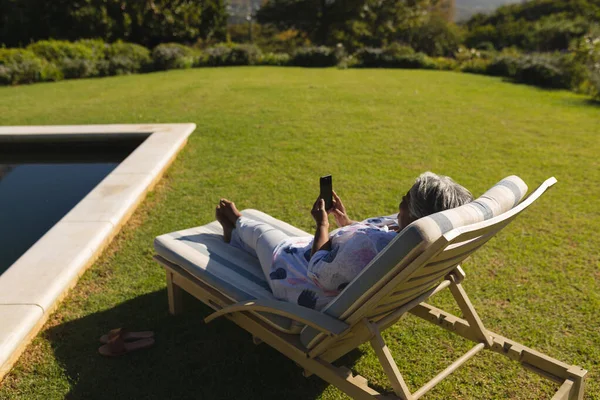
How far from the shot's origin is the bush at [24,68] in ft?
50.1

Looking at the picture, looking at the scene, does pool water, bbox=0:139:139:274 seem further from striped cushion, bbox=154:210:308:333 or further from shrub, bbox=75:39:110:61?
shrub, bbox=75:39:110:61

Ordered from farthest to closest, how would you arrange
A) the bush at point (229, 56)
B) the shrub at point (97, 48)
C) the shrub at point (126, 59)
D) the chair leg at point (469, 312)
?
the bush at point (229, 56) → the shrub at point (97, 48) → the shrub at point (126, 59) → the chair leg at point (469, 312)

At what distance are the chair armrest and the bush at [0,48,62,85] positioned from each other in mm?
15956

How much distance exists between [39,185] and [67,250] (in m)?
3.18

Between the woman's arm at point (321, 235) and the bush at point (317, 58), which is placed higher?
the woman's arm at point (321, 235)

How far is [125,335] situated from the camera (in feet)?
10.3

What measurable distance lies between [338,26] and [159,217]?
34147mm

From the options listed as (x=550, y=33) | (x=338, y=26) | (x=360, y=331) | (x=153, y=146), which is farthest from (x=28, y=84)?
(x=550, y=33)

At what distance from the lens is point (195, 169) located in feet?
21.5

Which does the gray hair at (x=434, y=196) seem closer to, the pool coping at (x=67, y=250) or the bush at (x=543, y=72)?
the pool coping at (x=67, y=250)

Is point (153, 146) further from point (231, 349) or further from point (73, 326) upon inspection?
point (231, 349)

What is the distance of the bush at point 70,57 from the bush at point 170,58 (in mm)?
2161

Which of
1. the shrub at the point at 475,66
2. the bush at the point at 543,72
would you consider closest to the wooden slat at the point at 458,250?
the bush at the point at 543,72

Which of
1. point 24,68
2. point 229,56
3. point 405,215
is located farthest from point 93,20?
point 405,215
